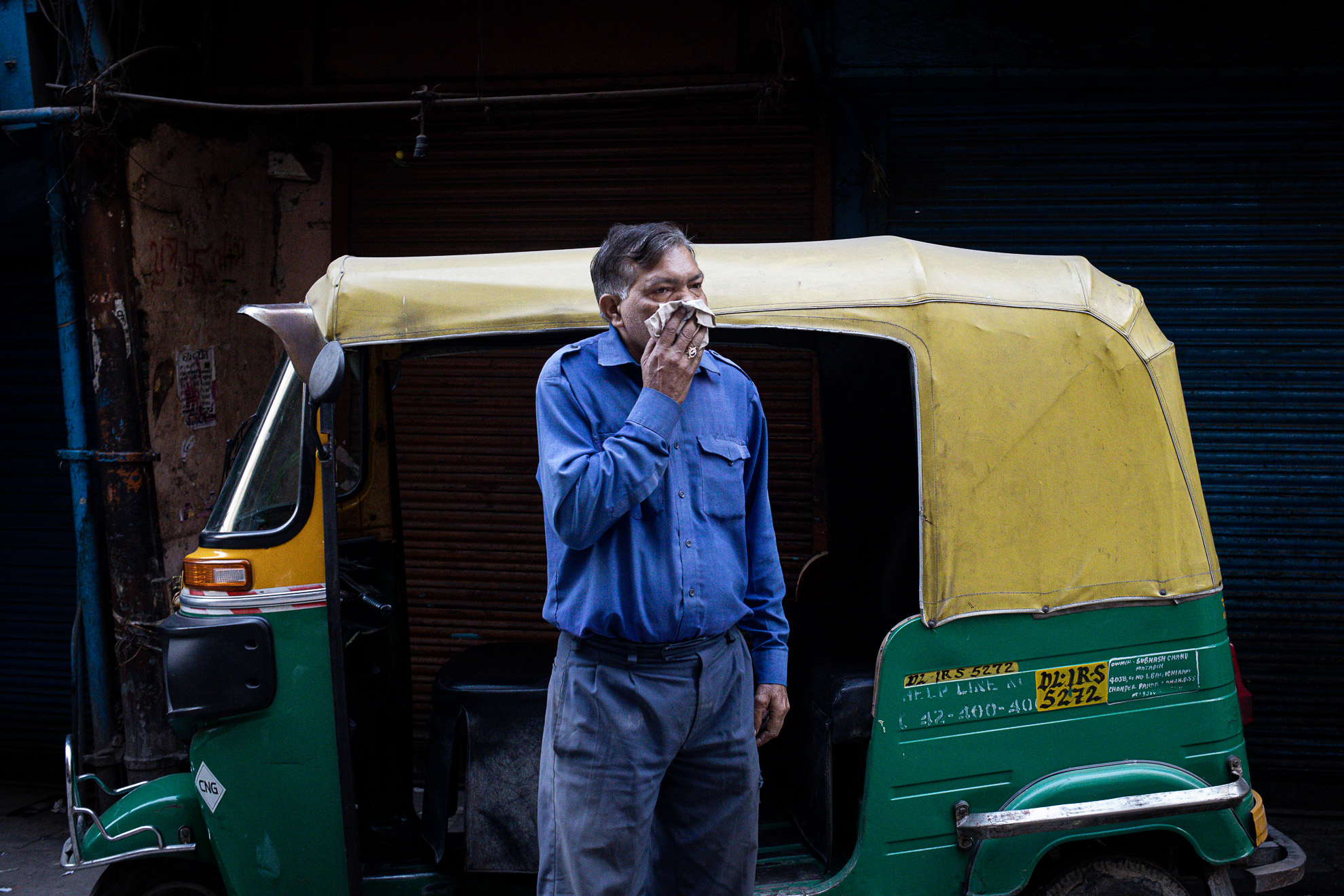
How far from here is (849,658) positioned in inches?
123

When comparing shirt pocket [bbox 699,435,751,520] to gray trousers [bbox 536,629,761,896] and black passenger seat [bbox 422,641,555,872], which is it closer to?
gray trousers [bbox 536,629,761,896]

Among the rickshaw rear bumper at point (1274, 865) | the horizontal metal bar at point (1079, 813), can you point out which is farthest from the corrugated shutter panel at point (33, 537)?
the rickshaw rear bumper at point (1274, 865)

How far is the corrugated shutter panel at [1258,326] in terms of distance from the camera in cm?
496

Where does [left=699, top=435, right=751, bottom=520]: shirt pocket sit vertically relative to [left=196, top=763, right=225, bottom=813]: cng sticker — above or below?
above

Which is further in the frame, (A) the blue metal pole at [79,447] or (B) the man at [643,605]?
(A) the blue metal pole at [79,447]

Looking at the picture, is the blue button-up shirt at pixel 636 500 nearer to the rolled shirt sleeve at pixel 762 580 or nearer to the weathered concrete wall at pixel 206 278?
the rolled shirt sleeve at pixel 762 580

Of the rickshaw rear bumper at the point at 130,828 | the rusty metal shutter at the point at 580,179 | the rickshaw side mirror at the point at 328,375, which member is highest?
the rusty metal shutter at the point at 580,179

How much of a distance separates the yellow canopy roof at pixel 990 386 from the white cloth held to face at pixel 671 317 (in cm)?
56

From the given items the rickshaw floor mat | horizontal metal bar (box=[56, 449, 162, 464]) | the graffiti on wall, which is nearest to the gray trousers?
the rickshaw floor mat

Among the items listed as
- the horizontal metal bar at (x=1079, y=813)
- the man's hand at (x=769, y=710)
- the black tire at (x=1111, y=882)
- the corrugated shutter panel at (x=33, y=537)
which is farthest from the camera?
the corrugated shutter panel at (x=33, y=537)

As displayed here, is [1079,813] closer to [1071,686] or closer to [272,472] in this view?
[1071,686]

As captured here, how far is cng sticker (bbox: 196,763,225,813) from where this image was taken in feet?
8.91

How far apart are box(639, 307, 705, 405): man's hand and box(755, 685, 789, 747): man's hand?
78 cm

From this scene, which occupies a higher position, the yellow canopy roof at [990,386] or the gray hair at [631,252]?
the gray hair at [631,252]
